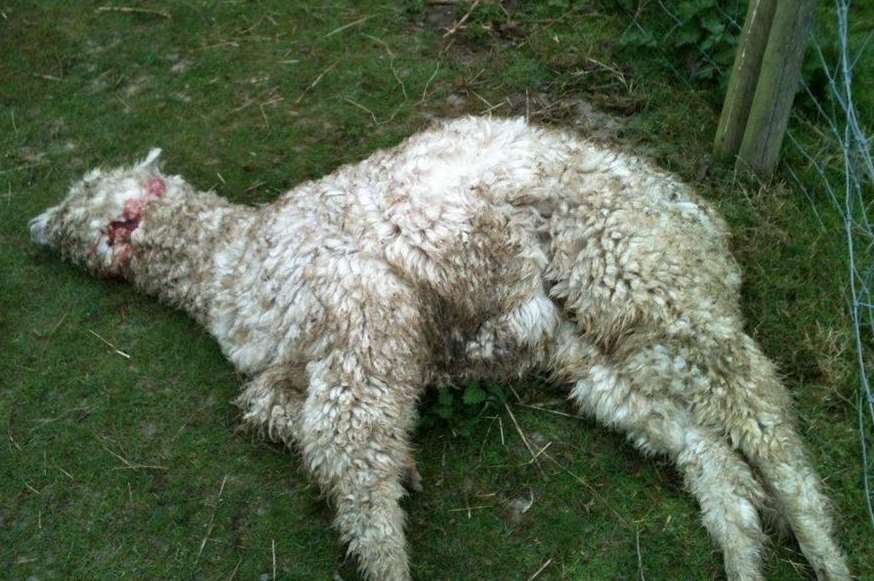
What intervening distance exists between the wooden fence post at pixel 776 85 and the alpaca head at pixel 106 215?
116 inches

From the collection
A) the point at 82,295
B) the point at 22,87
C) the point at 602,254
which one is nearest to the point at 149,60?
the point at 22,87

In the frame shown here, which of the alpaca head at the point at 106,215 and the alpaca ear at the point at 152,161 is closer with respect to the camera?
the alpaca head at the point at 106,215

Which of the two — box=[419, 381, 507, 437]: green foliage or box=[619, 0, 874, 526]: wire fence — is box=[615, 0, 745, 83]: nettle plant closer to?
box=[619, 0, 874, 526]: wire fence

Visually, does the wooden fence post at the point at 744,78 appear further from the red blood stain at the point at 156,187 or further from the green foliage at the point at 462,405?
the red blood stain at the point at 156,187

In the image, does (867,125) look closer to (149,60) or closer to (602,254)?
(602,254)

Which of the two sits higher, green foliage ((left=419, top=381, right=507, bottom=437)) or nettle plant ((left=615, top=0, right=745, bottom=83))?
nettle plant ((left=615, top=0, right=745, bottom=83))

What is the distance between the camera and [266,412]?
3.91 meters

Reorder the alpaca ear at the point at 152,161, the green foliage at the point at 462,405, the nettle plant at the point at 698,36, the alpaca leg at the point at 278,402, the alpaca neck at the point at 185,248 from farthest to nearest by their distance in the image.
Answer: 1. the nettle plant at the point at 698,36
2. the alpaca ear at the point at 152,161
3. the alpaca neck at the point at 185,248
4. the green foliage at the point at 462,405
5. the alpaca leg at the point at 278,402

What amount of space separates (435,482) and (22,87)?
431 centimetres

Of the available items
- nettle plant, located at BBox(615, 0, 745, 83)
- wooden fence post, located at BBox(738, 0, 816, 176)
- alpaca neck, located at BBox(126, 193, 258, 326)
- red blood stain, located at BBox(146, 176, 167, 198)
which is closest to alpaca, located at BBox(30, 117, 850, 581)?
alpaca neck, located at BBox(126, 193, 258, 326)

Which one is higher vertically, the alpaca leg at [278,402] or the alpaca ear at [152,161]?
the alpaca ear at [152,161]

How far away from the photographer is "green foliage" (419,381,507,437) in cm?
397

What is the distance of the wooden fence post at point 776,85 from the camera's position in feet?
13.8

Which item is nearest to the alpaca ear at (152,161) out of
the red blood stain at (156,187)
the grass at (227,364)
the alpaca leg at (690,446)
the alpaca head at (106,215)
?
the alpaca head at (106,215)
